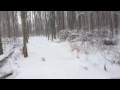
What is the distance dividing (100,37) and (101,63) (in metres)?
5.84
